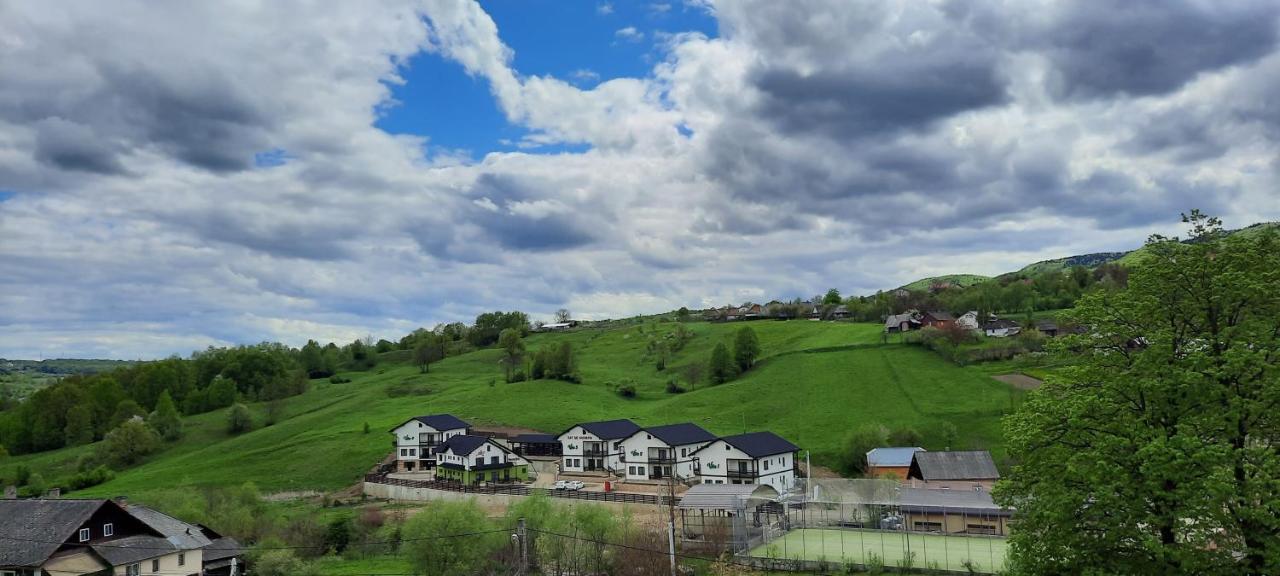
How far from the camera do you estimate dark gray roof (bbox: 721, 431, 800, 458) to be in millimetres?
68250

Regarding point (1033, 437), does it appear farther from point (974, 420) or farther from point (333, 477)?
point (333, 477)

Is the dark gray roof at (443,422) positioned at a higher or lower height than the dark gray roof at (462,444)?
higher

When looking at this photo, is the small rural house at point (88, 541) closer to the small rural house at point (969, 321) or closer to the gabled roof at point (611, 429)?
the gabled roof at point (611, 429)

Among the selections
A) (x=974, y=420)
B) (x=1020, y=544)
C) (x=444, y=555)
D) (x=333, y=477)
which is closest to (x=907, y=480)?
(x=974, y=420)

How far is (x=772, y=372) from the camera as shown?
111 m

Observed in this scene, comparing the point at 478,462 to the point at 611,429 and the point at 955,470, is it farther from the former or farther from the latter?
the point at 955,470

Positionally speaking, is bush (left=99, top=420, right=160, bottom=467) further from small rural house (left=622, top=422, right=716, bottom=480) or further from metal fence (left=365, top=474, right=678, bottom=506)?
small rural house (left=622, top=422, right=716, bottom=480)

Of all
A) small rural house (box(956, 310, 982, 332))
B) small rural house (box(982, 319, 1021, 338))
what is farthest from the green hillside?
small rural house (box(982, 319, 1021, 338))

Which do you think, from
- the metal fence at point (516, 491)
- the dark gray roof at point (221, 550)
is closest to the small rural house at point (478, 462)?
the metal fence at point (516, 491)

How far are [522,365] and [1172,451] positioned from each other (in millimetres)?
123585

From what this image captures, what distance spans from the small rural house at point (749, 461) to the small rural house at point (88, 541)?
136ft

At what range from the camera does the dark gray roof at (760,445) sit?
224 feet

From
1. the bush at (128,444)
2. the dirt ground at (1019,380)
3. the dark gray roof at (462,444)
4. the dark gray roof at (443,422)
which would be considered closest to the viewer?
the dark gray roof at (462,444)

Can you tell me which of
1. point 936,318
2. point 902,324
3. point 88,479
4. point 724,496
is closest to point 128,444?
point 88,479
